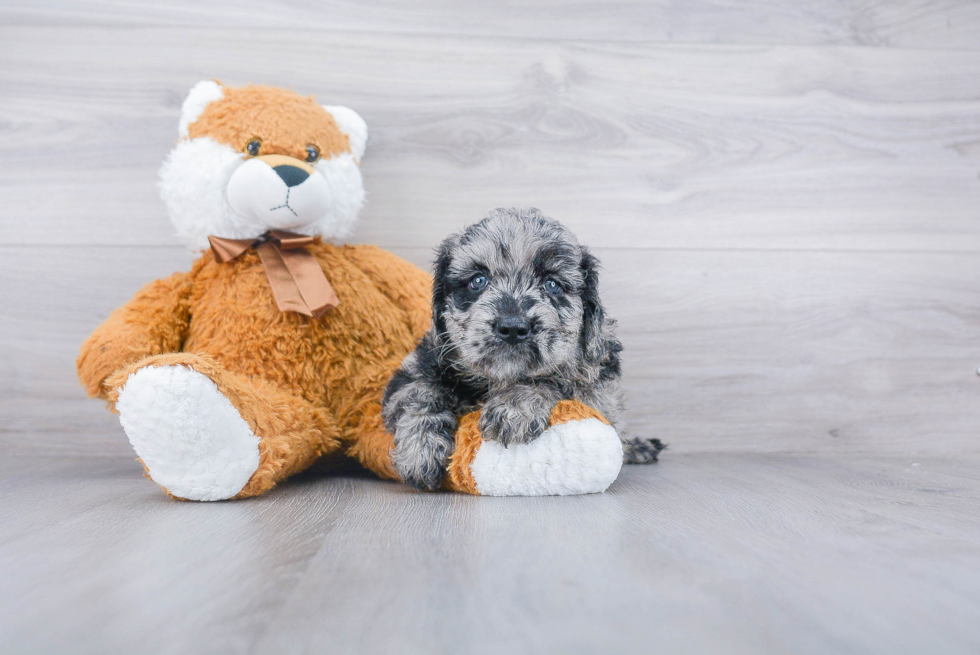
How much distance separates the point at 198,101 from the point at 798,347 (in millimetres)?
1627

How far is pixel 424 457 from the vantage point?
3.60 feet

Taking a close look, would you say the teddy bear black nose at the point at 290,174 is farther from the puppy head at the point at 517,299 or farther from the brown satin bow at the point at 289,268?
the puppy head at the point at 517,299

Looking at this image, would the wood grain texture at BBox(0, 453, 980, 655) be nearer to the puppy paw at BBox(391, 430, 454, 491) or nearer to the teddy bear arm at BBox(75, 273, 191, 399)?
the puppy paw at BBox(391, 430, 454, 491)

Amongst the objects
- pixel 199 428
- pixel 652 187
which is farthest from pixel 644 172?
pixel 199 428

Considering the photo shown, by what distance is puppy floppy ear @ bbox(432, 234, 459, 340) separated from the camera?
119 centimetres

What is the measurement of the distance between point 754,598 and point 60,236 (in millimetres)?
1751

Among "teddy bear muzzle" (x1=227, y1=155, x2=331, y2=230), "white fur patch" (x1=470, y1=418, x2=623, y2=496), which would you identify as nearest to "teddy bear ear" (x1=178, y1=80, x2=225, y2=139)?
"teddy bear muzzle" (x1=227, y1=155, x2=331, y2=230)

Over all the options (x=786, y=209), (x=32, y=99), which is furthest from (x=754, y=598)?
(x=32, y=99)

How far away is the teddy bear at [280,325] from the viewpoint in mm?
1074

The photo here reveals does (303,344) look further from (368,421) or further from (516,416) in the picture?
(516,416)

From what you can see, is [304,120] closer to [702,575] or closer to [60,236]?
[60,236]

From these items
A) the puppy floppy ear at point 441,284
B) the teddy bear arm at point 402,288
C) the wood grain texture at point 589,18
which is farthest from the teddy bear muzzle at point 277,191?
the wood grain texture at point 589,18

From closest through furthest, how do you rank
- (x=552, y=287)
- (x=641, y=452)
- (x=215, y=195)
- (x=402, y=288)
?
(x=552, y=287)
(x=215, y=195)
(x=402, y=288)
(x=641, y=452)

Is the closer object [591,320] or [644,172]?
[591,320]
